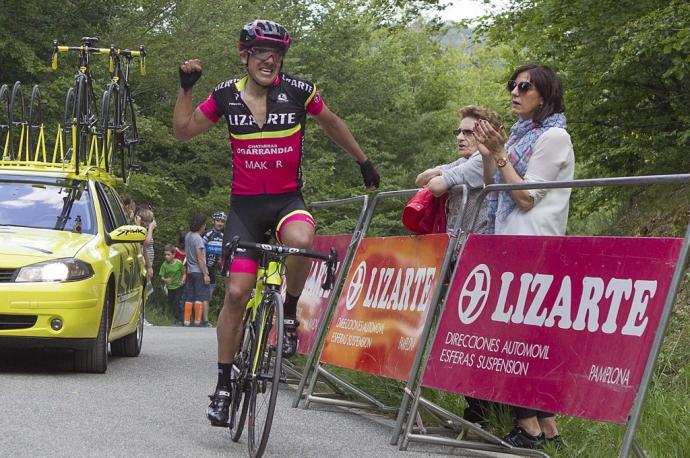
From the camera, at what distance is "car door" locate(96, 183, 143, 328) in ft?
37.2

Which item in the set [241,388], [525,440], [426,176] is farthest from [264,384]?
[426,176]

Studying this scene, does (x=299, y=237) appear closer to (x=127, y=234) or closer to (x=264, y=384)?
(x=264, y=384)

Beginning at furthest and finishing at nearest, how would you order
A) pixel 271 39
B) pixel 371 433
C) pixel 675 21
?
pixel 675 21 → pixel 371 433 → pixel 271 39

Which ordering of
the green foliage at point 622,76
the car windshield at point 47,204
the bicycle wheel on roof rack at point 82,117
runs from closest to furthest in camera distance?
the car windshield at point 47,204
the bicycle wheel on roof rack at point 82,117
the green foliage at point 622,76

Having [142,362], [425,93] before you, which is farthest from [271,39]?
[425,93]

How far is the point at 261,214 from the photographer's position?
288 inches

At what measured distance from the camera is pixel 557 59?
18453mm

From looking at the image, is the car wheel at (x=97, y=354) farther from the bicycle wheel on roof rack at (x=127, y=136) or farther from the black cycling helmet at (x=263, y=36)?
the bicycle wheel on roof rack at (x=127, y=136)

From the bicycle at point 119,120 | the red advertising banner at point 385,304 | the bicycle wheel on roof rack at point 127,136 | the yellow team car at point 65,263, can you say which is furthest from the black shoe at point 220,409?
the bicycle wheel on roof rack at point 127,136

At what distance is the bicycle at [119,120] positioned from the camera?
1459cm

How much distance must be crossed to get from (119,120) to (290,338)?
9.16 metres

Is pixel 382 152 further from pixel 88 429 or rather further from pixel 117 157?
pixel 88 429

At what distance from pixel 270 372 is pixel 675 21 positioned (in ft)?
31.4

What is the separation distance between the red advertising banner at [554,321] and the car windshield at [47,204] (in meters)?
4.91
